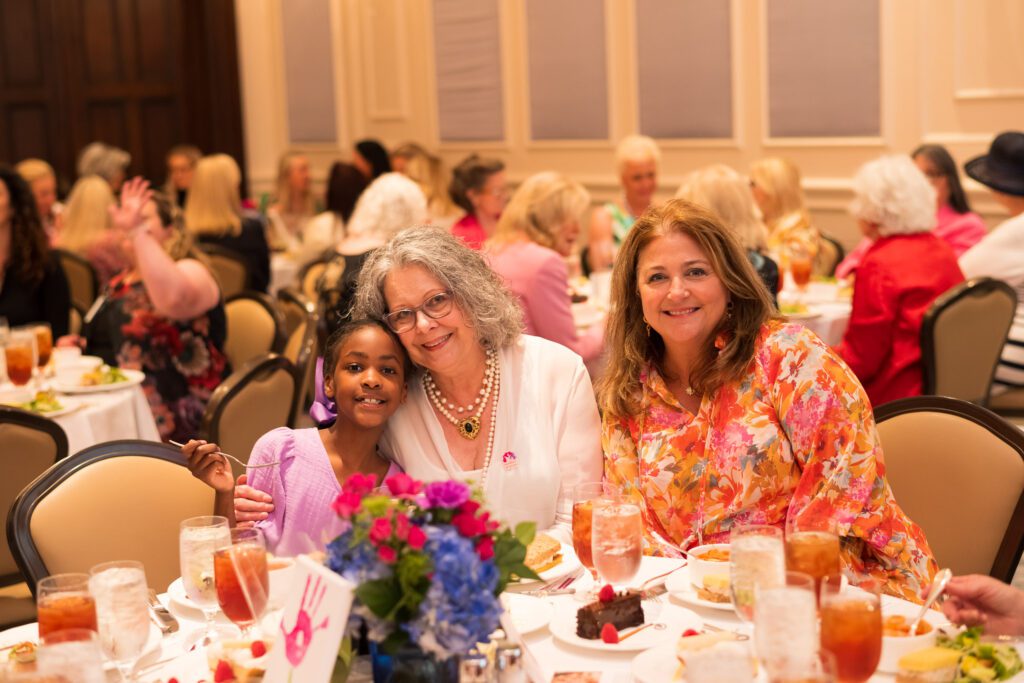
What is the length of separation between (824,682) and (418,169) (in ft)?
23.2

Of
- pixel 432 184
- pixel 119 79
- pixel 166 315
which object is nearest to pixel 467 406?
pixel 166 315

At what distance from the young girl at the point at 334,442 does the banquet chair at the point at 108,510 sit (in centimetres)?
31

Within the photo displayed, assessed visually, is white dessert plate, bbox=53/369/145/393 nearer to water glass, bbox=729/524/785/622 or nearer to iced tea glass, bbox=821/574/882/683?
water glass, bbox=729/524/785/622

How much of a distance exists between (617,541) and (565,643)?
0.59 feet

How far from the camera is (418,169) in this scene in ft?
27.1

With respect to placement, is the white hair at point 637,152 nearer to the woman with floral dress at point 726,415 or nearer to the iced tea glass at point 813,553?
the woman with floral dress at point 726,415

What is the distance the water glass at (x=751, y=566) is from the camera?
5.77 ft

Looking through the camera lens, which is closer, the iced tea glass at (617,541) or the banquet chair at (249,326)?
the iced tea glass at (617,541)

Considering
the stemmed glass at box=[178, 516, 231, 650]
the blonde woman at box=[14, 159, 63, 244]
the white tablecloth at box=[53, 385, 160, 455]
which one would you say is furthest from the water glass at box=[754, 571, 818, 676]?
the blonde woman at box=[14, 159, 63, 244]

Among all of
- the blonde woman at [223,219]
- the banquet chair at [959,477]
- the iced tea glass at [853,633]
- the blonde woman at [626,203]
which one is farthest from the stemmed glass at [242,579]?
the blonde woman at [223,219]

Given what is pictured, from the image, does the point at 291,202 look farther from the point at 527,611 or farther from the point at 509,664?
the point at 509,664

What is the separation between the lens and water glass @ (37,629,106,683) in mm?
1563

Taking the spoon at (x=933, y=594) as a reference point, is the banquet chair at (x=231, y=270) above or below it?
above

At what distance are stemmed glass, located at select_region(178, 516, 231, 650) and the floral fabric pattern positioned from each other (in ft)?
9.89
